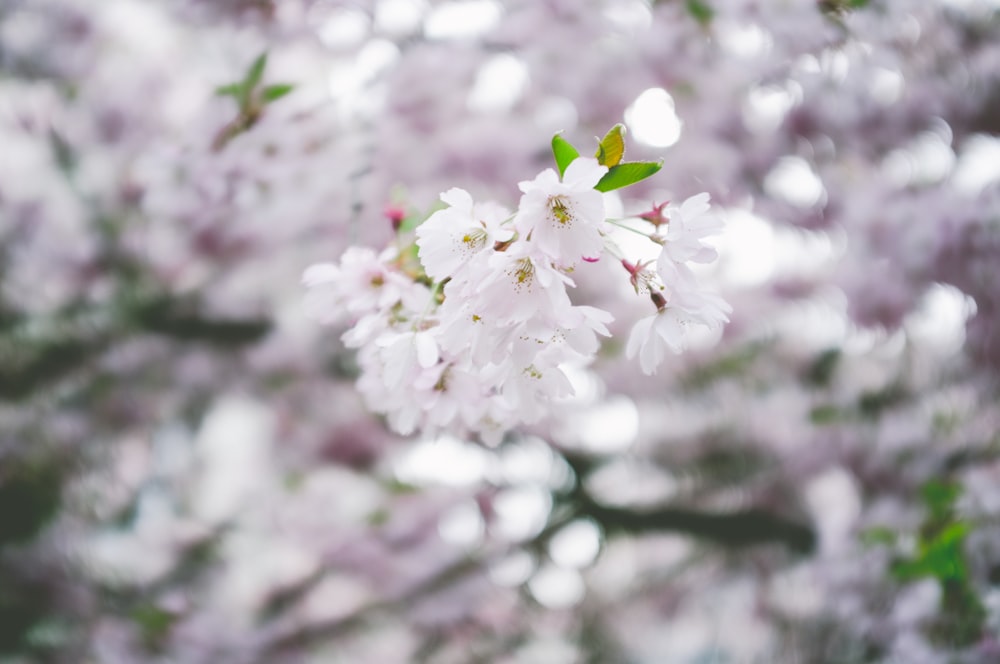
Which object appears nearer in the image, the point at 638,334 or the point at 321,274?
the point at 638,334

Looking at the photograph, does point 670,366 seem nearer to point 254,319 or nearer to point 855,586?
point 855,586

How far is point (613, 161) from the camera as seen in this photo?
2.23 feet

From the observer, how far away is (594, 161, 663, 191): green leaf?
2.14 feet

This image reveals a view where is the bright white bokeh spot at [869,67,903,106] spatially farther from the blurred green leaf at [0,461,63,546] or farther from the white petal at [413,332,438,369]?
the blurred green leaf at [0,461,63,546]

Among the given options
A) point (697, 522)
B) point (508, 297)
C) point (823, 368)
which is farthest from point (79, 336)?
point (823, 368)

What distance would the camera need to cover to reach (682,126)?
241 cm

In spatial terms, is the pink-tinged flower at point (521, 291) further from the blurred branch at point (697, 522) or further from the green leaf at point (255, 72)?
the blurred branch at point (697, 522)

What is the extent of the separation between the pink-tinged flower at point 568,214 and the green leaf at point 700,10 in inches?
71.5

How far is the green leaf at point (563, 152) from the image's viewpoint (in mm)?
663

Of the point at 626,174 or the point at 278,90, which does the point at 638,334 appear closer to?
the point at 626,174

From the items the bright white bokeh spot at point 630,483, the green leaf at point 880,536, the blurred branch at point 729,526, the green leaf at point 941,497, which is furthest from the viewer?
the bright white bokeh spot at point 630,483

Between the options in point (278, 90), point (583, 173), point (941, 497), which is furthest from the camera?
point (941, 497)

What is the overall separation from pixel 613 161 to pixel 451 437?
3.97 feet

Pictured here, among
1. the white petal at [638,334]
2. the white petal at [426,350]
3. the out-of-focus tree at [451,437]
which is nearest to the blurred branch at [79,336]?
the out-of-focus tree at [451,437]
